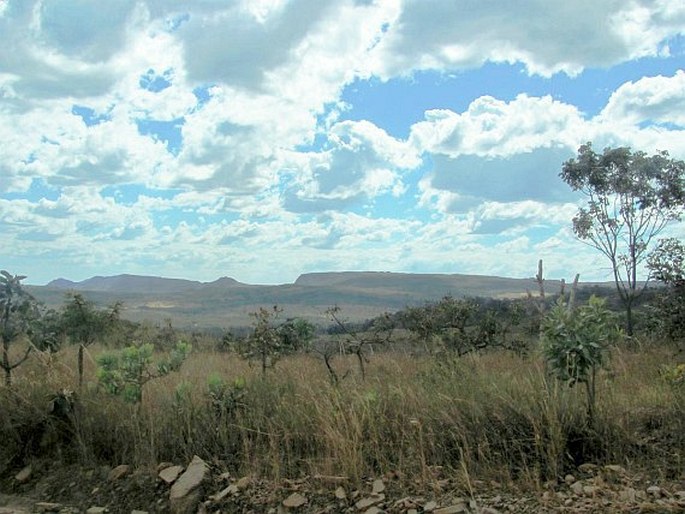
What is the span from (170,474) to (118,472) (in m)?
0.68

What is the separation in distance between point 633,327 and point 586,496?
14838 millimetres

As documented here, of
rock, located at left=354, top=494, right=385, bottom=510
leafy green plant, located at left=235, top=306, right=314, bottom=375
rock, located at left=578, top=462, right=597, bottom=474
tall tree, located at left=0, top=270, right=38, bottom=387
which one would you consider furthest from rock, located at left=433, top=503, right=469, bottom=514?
tall tree, located at left=0, top=270, right=38, bottom=387

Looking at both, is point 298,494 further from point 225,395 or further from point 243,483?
point 225,395

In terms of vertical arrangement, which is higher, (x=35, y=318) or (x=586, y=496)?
(x=35, y=318)

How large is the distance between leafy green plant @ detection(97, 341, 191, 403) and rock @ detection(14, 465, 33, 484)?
1102 mm

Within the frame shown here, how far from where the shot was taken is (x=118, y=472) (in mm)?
6445

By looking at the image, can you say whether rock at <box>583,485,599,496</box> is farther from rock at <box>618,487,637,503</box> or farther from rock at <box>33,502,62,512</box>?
rock at <box>33,502,62,512</box>

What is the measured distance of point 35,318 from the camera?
8.98m

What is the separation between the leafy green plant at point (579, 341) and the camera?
224 inches

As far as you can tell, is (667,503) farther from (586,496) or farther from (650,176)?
(650,176)

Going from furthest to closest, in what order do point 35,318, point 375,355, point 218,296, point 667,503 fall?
point 218,296
point 375,355
point 35,318
point 667,503

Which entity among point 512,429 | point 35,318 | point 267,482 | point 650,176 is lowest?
point 267,482

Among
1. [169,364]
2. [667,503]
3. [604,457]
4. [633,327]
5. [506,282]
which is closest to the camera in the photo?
[667,503]

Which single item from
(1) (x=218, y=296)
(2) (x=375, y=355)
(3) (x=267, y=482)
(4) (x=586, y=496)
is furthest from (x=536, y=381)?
(1) (x=218, y=296)
